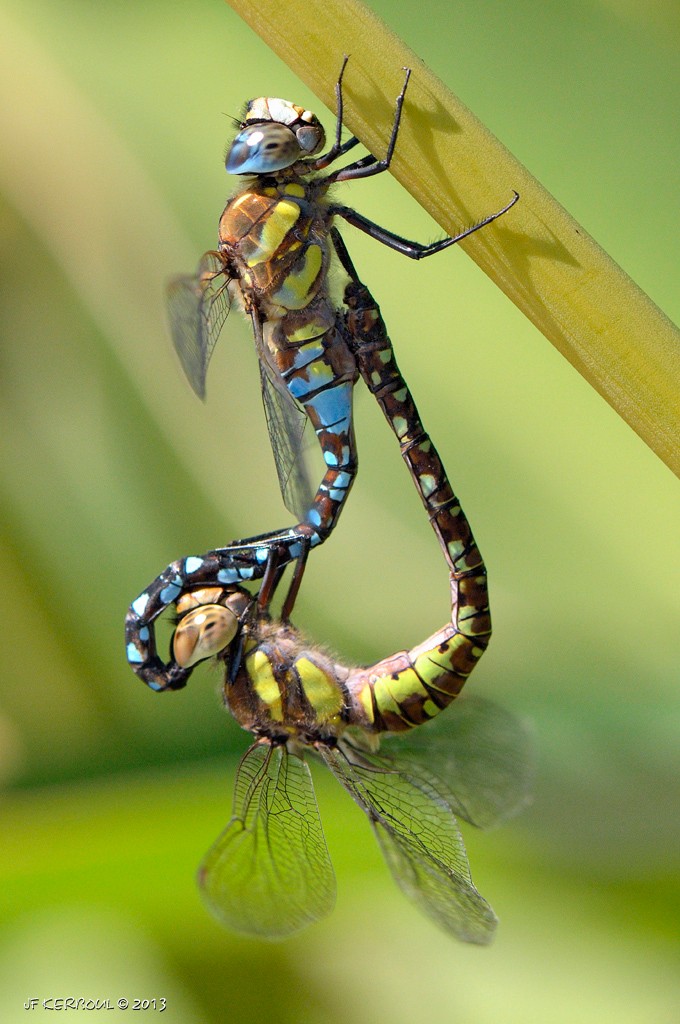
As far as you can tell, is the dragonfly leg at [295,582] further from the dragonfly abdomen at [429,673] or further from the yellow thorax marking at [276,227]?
the yellow thorax marking at [276,227]

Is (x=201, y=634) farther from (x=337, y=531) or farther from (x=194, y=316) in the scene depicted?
(x=337, y=531)

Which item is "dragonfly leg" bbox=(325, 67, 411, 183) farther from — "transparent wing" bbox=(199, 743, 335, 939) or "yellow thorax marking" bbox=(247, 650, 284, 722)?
"transparent wing" bbox=(199, 743, 335, 939)

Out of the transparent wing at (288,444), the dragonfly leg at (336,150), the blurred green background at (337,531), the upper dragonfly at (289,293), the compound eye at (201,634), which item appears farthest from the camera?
the blurred green background at (337,531)

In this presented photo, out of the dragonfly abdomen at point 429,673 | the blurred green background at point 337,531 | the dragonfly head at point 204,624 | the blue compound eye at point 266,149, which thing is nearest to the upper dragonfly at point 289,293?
the blue compound eye at point 266,149

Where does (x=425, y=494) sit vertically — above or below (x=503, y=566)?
above

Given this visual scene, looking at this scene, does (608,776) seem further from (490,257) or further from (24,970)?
(490,257)

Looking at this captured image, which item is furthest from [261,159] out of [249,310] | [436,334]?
[436,334]

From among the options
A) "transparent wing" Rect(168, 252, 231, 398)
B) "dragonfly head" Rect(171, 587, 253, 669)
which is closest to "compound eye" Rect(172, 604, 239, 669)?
"dragonfly head" Rect(171, 587, 253, 669)
